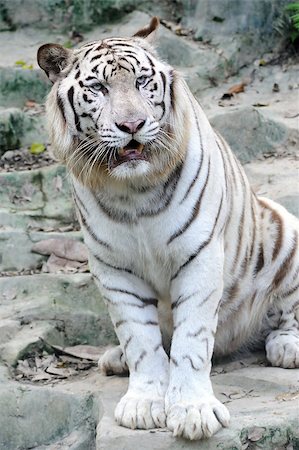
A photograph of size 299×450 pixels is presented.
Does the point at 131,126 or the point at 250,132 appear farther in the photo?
the point at 250,132

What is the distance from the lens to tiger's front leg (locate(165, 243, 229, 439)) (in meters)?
3.78

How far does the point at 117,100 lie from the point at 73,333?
6.15ft

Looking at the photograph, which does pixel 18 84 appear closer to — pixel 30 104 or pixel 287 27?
pixel 30 104

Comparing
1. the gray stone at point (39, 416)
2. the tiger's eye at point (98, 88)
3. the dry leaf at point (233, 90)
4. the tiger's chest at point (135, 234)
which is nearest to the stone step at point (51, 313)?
the gray stone at point (39, 416)

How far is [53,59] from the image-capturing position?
13.4 feet

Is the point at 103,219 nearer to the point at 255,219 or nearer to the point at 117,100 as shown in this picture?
the point at 117,100

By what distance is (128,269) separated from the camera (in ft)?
13.5

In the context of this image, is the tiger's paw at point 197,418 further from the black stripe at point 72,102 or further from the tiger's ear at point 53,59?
the tiger's ear at point 53,59

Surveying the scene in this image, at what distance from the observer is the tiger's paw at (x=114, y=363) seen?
181 inches

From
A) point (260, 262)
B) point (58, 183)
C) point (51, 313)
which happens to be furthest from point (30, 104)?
point (260, 262)

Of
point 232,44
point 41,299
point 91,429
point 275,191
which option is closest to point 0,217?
point 41,299

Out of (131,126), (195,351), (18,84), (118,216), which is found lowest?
(195,351)

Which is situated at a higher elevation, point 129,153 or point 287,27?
point 129,153

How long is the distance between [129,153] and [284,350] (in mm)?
1370
